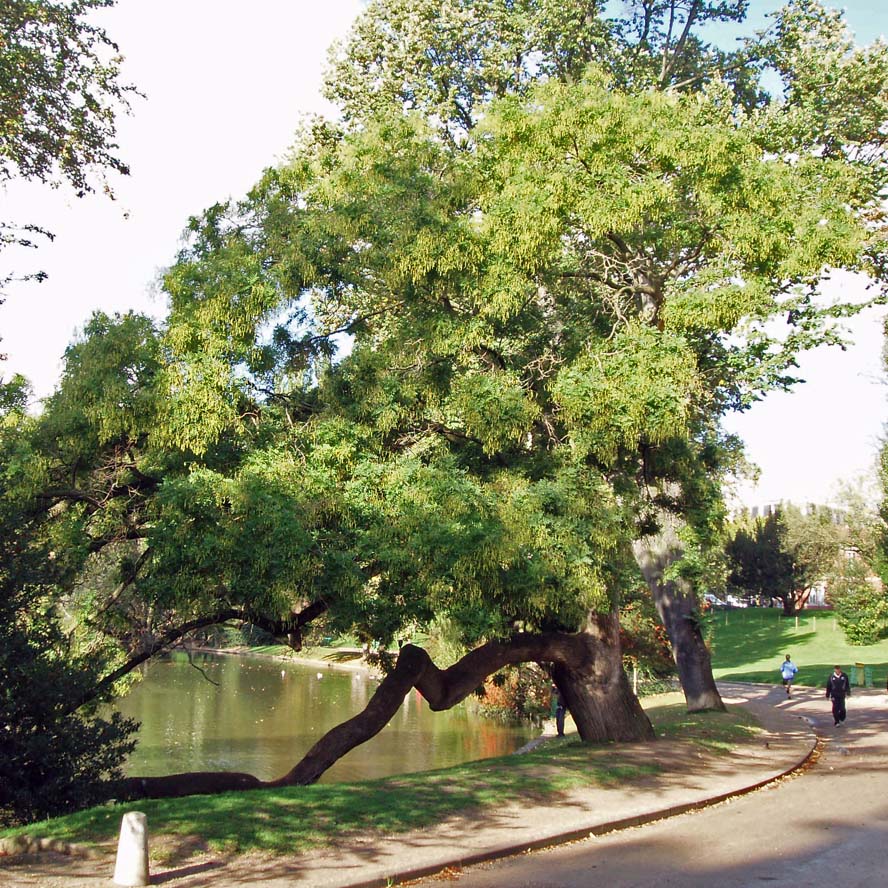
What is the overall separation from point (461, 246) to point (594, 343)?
2.68 metres

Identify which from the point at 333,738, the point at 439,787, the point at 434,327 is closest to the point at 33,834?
the point at 439,787

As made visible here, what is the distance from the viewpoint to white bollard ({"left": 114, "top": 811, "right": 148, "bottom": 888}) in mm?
8086

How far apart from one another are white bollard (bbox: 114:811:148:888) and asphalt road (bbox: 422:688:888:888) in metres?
2.58

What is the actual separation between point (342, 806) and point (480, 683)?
574 centimetres

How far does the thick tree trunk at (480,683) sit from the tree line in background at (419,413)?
0.19 feet

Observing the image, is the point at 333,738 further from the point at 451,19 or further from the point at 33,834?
the point at 451,19

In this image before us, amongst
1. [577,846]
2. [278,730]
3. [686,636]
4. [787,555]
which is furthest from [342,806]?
[787,555]

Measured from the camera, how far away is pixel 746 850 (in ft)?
32.3

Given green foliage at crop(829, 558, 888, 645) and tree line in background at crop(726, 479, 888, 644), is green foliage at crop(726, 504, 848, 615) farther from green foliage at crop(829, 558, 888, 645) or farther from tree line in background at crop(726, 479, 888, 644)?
green foliage at crop(829, 558, 888, 645)

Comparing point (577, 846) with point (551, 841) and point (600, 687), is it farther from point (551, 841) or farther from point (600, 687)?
point (600, 687)

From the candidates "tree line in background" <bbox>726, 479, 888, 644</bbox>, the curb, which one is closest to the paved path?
the curb

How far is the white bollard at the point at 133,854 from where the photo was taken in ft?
26.5

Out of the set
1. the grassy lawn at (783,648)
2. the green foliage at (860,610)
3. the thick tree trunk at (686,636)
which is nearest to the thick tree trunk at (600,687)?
the thick tree trunk at (686,636)

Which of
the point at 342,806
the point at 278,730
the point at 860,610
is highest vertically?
the point at 860,610
